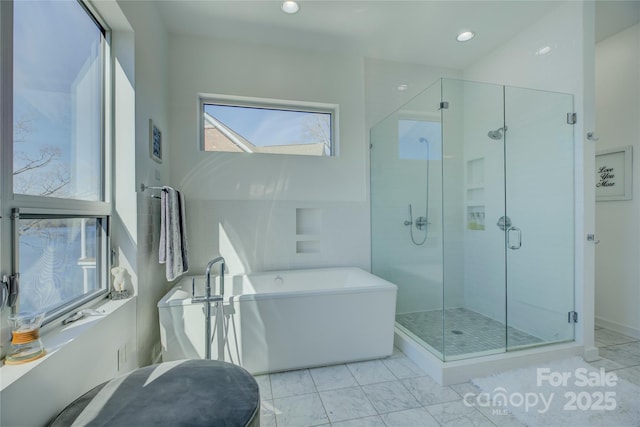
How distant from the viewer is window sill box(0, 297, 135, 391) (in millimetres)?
1036

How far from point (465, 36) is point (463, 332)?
9.38 ft

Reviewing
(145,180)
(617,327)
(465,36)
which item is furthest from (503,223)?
(145,180)

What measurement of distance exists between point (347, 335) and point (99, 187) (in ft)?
6.70

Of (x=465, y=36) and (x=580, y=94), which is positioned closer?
(x=580, y=94)

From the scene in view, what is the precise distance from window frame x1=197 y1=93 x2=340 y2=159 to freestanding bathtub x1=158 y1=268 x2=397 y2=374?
1.59 m

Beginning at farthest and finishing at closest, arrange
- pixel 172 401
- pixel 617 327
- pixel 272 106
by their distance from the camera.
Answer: pixel 272 106
pixel 617 327
pixel 172 401

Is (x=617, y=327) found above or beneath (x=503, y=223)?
beneath

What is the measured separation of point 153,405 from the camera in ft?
3.67

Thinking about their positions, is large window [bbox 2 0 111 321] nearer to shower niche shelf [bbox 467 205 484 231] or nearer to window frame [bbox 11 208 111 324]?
window frame [bbox 11 208 111 324]

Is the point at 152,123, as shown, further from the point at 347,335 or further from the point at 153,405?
the point at 347,335

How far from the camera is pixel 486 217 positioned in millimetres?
2906

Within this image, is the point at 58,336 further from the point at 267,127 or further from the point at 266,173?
the point at 267,127

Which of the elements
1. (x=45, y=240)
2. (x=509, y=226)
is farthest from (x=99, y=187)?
(x=509, y=226)

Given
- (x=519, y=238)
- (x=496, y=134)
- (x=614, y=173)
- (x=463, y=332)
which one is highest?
(x=496, y=134)
